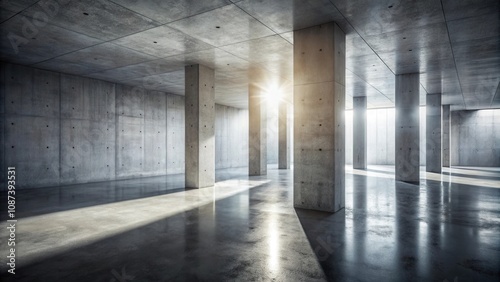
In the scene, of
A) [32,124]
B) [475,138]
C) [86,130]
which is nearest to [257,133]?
[86,130]

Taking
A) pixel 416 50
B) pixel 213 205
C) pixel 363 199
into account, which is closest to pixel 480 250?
pixel 363 199

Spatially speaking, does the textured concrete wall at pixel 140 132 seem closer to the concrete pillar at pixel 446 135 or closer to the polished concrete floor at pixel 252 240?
the polished concrete floor at pixel 252 240

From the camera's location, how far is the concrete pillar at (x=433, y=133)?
21.1 m

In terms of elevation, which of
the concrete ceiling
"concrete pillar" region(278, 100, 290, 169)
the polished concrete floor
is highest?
the concrete ceiling

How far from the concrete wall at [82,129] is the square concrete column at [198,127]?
6112 millimetres

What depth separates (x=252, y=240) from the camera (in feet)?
19.1

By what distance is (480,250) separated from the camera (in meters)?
5.32

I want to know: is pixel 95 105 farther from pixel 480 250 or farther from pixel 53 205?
pixel 480 250

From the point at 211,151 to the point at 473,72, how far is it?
45.8 ft

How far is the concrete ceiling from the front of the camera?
25.4 feet

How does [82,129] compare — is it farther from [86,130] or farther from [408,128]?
[408,128]

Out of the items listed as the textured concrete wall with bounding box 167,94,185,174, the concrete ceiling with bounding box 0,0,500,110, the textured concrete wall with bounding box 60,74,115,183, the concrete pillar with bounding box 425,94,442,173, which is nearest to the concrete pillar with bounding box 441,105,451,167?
the concrete pillar with bounding box 425,94,442,173

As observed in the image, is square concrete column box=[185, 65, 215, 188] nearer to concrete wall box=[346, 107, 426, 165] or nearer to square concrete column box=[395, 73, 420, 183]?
square concrete column box=[395, 73, 420, 183]

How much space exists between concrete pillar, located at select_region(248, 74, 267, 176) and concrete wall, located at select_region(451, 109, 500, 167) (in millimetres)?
22519
